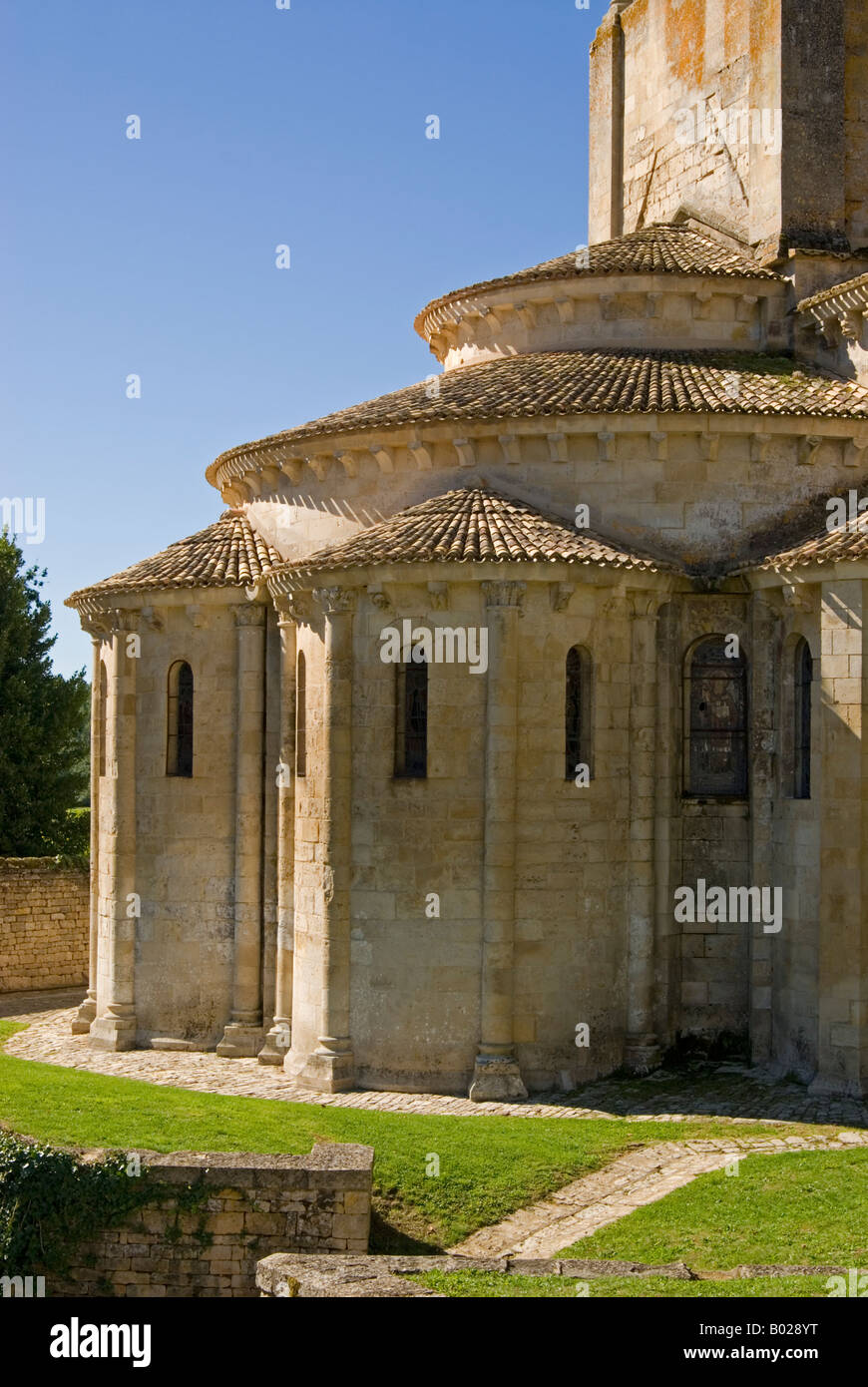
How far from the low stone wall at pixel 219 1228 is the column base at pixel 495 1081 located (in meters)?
4.64

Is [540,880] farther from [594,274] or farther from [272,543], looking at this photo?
[594,274]

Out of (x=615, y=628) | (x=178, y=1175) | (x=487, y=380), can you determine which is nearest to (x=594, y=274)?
(x=487, y=380)

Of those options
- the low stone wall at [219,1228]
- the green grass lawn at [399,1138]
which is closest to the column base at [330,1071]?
the green grass lawn at [399,1138]

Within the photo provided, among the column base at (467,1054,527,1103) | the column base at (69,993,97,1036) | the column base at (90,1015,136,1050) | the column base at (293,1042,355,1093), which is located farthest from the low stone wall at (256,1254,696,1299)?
the column base at (69,993,97,1036)

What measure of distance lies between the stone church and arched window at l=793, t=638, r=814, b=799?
47mm

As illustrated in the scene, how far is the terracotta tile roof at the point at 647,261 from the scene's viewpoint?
2275 cm

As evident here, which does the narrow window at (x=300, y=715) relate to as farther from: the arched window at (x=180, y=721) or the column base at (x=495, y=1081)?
the column base at (x=495, y=1081)

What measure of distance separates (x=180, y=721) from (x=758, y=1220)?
1237cm

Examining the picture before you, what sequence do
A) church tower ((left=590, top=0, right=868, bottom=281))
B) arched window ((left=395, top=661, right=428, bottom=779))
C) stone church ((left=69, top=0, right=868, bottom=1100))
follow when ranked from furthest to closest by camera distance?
church tower ((left=590, top=0, right=868, bottom=281)) → arched window ((left=395, top=661, right=428, bottom=779)) → stone church ((left=69, top=0, right=868, bottom=1100))

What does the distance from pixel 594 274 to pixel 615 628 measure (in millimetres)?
6404

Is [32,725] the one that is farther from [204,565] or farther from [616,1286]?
[616,1286]

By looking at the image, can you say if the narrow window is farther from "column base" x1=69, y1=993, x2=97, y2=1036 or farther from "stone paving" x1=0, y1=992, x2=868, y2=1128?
"column base" x1=69, y1=993, x2=97, y2=1036

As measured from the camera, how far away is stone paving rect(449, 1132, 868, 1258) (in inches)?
567

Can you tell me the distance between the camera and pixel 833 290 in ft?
70.7
